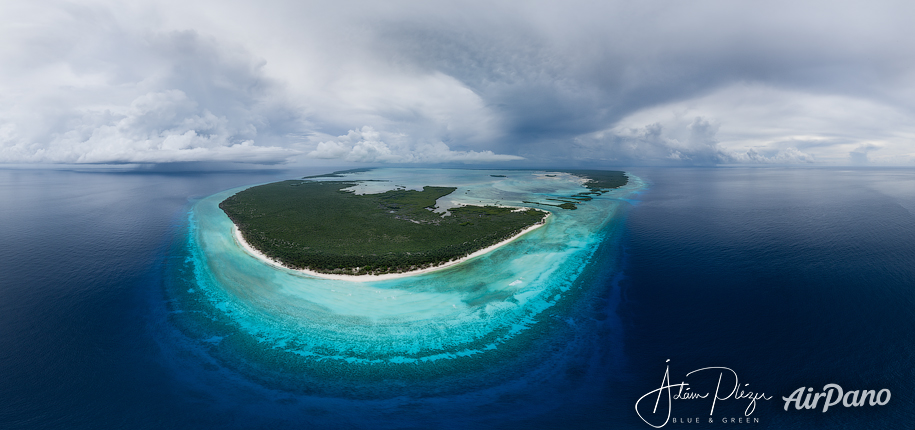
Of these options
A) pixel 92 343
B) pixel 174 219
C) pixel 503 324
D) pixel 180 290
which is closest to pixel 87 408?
pixel 92 343

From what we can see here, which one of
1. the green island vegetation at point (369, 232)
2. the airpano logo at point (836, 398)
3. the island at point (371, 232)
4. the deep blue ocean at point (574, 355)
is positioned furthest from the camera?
A: the green island vegetation at point (369, 232)

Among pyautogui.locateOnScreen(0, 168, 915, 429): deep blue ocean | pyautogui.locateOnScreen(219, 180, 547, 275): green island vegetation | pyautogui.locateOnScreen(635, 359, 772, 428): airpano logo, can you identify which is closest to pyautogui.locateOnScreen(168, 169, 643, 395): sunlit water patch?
pyautogui.locateOnScreen(0, 168, 915, 429): deep blue ocean

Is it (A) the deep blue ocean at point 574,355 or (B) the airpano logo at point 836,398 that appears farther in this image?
(A) the deep blue ocean at point 574,355

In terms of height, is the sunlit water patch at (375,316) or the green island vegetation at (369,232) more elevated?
the green island vegetation at (369,232)

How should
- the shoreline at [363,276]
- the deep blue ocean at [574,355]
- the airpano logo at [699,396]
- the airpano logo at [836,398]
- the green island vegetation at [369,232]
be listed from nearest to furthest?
the airpano logo at [699,396]
the airpano logo at [836,398]
the deep blue ocean at [574,355]
the shoreline at [363,276]
the green island vegetation at [369,232]

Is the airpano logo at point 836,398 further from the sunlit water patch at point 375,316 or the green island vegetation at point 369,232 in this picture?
the green island vegetation at point 369,232

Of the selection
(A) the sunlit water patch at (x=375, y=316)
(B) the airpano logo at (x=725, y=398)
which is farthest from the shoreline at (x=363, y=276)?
(B) the airpano logo at (x=725, y=398)

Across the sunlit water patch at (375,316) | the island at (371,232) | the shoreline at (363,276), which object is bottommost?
the sunlit water patch at (375,316)
